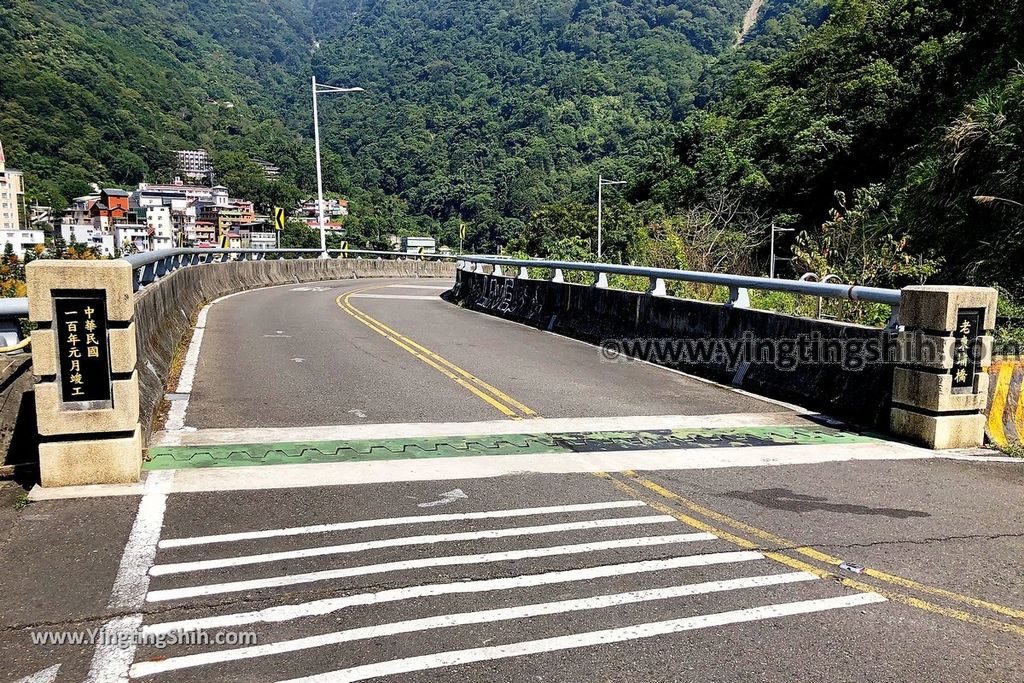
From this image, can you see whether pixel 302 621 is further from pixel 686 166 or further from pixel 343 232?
pixel 343 232

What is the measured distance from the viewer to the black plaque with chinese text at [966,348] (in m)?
8.15

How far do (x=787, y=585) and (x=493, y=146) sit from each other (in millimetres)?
168613

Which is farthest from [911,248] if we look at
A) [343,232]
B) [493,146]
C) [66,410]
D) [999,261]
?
[493,146]

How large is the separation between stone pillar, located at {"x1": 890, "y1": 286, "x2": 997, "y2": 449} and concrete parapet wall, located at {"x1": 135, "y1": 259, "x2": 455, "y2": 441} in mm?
7301

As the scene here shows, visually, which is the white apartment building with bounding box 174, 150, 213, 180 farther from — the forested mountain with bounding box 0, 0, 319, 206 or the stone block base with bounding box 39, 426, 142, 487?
the stone block base with bounding box 39, 426, 142, 487

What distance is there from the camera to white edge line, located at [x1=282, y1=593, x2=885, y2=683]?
12.5 feet

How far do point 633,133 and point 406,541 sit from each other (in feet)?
528

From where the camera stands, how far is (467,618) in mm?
4344

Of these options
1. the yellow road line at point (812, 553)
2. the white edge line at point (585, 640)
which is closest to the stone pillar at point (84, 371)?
the white edge line at point (585, 640)

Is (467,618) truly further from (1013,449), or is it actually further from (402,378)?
(402,378)

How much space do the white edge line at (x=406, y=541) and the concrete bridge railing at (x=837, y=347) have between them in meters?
3.88

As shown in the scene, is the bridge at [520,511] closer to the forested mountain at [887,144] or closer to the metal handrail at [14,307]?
the metal handrail at [14,307]

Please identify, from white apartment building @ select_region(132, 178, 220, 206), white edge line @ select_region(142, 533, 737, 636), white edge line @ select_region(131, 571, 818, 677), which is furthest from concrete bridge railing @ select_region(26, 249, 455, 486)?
white apartment building @ select_region(132, 178, 220, 206)

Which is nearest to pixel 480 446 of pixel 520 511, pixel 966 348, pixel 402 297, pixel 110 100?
pixel 520 511
